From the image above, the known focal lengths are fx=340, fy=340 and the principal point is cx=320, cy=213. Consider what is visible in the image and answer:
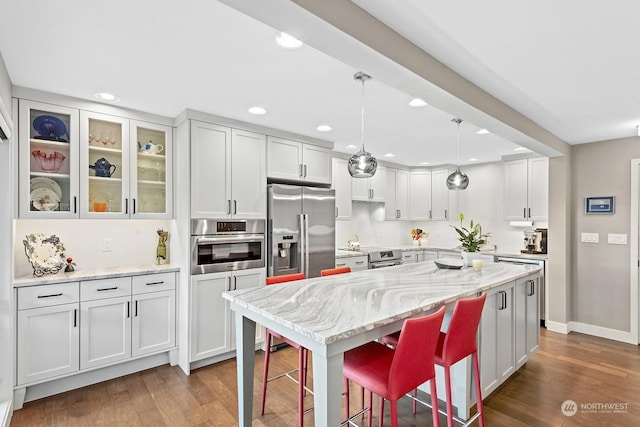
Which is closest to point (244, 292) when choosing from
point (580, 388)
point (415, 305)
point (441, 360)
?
point (415, 305)

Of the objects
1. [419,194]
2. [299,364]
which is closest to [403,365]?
[299,364]

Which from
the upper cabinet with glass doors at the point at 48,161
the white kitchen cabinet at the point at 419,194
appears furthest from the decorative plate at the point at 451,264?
the upper cabinet with glass doors at the point at 48,161

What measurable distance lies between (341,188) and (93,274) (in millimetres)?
3139

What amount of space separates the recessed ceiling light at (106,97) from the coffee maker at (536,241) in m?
5.30

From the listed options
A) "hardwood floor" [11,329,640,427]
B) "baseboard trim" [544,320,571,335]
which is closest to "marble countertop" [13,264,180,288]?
"hardwood floor" [11,329,640,427]

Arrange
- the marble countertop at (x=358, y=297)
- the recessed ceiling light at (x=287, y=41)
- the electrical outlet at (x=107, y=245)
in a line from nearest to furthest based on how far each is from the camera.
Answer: the marble countertop at (x=358, y=297) → the recessed ceiling light at (x=287, y=41) → the electrical outlet at (x=107, y=245)

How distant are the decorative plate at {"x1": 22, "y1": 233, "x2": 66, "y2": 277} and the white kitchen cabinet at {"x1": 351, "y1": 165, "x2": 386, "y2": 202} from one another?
3.51 metres

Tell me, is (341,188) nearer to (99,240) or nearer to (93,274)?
(99,240)

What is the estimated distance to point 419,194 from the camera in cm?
608

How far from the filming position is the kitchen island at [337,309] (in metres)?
1.45

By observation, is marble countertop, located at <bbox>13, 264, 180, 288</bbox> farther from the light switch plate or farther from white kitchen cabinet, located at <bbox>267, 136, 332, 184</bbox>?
the light switch plate

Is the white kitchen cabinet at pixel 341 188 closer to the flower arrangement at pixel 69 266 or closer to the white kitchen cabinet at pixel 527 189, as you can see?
the white kitchen cabinet at pixel 527 189

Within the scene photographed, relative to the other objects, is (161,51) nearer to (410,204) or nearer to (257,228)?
(257,228)

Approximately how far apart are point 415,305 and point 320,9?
1519 mm
